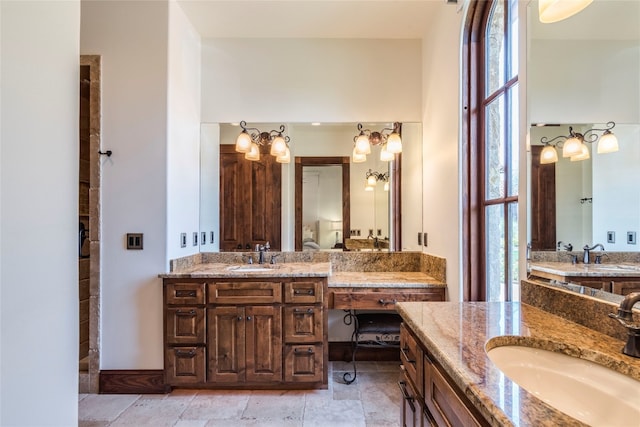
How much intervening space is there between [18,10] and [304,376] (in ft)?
8.25

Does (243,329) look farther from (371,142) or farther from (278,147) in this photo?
(371,142)

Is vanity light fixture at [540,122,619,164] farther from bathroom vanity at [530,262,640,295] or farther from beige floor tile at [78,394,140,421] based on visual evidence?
beige floor tile at [78,394,140,421]

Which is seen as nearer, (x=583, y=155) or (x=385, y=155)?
(x=583, y=155)

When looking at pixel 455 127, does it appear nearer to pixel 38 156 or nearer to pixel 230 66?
pixel 230 66

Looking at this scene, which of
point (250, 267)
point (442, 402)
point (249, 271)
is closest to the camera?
point (442, 402)

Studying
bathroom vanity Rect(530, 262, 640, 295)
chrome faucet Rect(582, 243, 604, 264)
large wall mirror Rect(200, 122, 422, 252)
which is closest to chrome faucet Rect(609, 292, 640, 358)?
bathroom vanity Rect(530, 262, 640, 295)

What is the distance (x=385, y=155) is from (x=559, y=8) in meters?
2.01

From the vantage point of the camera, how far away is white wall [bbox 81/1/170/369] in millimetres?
2559

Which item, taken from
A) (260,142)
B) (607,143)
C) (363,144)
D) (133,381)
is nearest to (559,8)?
(607,143)

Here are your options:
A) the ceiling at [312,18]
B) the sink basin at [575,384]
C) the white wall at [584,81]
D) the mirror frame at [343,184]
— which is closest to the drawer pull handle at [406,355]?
the sink basin at [575,384]

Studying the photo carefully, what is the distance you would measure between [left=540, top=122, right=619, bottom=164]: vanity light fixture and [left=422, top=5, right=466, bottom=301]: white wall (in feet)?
2.76

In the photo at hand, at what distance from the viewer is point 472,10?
2.16 metres

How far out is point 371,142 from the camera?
316 cm

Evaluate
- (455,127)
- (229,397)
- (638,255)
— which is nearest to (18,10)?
(638,255)
